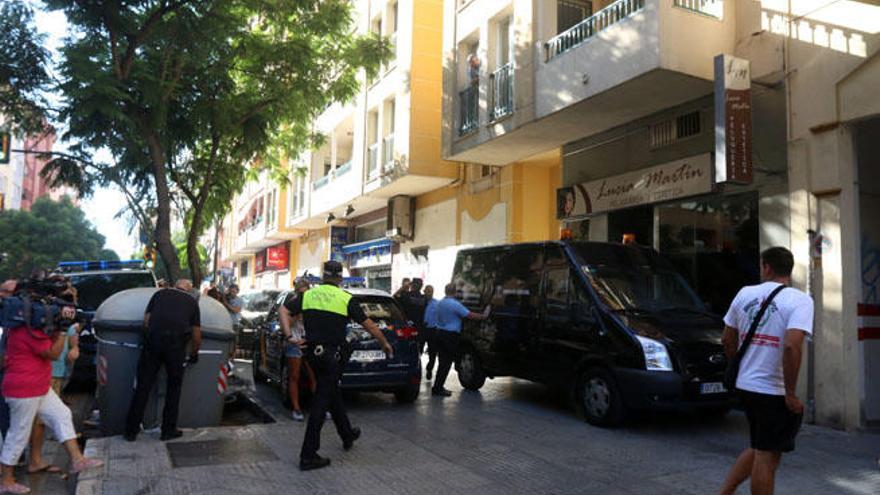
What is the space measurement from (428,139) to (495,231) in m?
3.41

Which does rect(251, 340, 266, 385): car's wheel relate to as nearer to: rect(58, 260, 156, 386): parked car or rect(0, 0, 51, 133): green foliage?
rect(58, 260, 156, 386): parked car

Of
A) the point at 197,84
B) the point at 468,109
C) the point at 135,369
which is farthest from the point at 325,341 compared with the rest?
the point at 468,109

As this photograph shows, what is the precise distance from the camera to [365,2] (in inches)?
890

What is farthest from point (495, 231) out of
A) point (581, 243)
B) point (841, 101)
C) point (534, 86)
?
point (841, 101)

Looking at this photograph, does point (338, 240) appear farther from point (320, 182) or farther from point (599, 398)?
point (599, 398)

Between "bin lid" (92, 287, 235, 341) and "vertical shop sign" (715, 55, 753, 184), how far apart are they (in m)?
6.63

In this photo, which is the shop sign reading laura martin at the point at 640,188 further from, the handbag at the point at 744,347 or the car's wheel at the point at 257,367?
the car's wheel at the point at 257,367

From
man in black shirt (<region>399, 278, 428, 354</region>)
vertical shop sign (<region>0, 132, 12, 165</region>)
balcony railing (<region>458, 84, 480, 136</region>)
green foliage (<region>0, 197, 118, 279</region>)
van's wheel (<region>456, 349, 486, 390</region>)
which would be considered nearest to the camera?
van's wheel (<region>456, 349, 486, 390</region>)

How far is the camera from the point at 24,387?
211 inches

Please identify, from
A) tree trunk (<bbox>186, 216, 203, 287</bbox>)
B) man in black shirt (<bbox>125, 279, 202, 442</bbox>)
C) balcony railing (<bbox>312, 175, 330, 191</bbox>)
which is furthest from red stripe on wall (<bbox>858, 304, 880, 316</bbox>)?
balcony railing (<bbox>312, 175, 330, 191</bbox>)

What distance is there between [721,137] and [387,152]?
38.9ft

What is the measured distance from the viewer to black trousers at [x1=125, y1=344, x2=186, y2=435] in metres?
6.87

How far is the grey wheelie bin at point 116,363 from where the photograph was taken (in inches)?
283

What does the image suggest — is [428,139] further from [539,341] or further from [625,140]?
[539,341]
